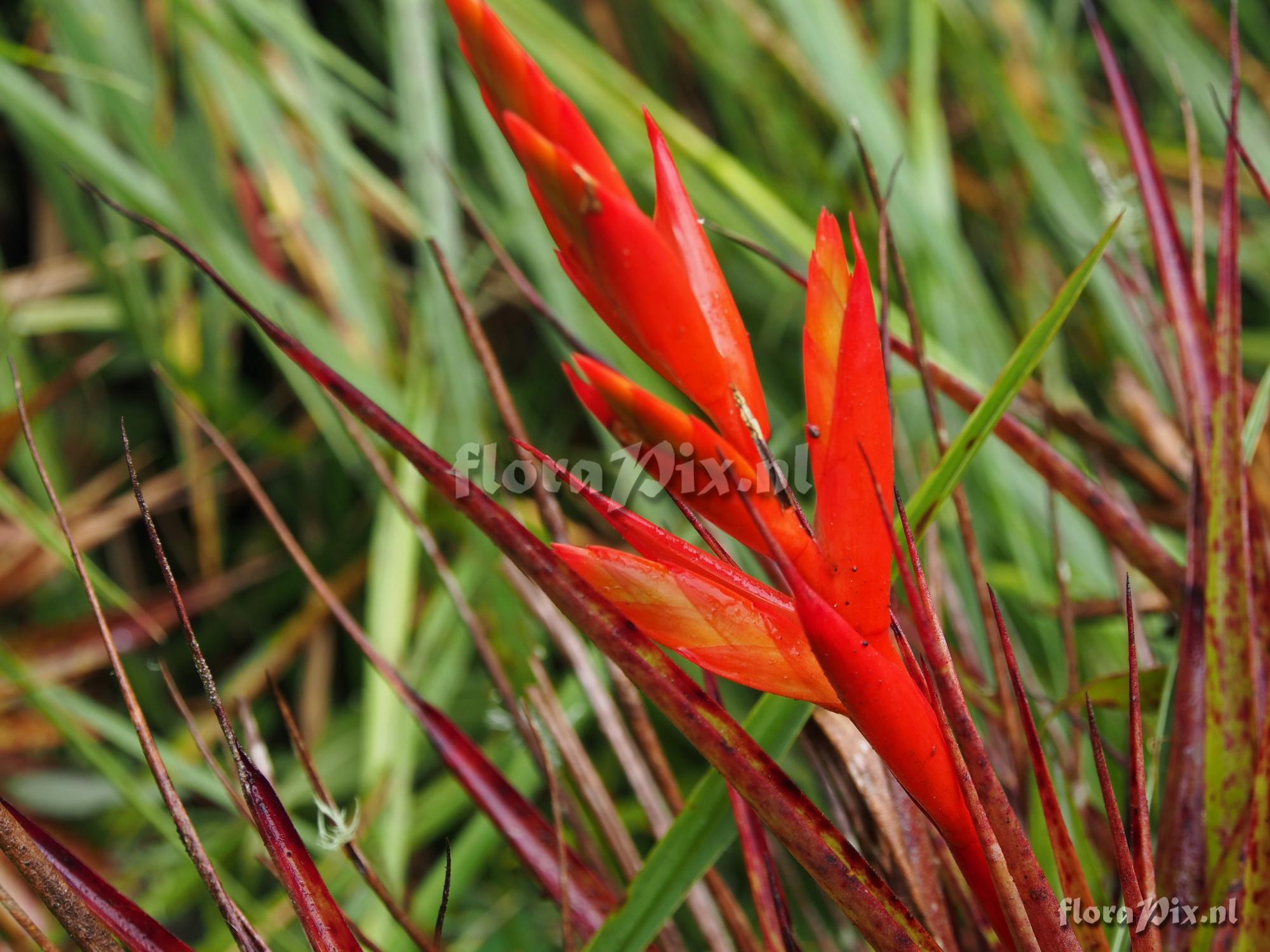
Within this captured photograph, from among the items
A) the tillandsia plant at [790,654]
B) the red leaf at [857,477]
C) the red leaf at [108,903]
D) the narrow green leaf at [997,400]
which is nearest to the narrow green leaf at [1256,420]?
the tillandsia plant at [790,654]

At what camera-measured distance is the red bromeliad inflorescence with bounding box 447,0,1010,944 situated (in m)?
0.17

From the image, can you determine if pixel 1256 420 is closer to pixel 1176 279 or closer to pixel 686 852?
pixel 1176 279

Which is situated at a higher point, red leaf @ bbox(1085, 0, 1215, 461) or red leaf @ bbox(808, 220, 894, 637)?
red leaf @ bbox(1085, 0, 1215, 461)

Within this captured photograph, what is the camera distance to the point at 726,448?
18 centimetres

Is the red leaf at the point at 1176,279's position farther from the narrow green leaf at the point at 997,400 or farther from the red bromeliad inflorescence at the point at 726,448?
the red bromeliad inflorescence at the point at 726,448

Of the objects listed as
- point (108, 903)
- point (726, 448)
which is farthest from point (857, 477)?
point (108, 903)

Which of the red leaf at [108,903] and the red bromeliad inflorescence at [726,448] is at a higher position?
the red bromeliad inflorescence at [726,448]

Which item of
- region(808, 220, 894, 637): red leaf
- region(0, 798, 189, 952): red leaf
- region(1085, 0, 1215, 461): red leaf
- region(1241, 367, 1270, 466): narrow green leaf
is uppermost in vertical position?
region(1085, 0, 1215, 461): red leaf

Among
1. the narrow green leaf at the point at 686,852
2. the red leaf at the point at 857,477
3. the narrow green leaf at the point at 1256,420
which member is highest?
the narrow green leaf at the point at 1256,420

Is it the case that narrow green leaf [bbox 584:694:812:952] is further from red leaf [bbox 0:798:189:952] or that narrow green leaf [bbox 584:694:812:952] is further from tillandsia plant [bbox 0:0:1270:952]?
red leaf [bbox 0:798:189:952]

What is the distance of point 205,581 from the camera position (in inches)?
32.3

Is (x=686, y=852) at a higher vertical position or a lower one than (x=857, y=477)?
lower

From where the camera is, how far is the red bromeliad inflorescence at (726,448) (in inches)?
6.8

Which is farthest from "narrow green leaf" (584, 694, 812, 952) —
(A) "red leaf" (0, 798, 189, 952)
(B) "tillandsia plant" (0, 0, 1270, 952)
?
(A) "red leaf" (0, 798, 189, 952)
